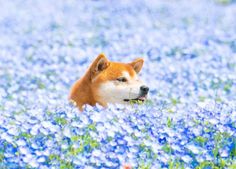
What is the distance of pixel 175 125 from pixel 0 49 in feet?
23.3

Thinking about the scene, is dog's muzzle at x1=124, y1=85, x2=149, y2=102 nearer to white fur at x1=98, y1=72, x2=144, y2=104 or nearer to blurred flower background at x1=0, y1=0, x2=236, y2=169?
white fur at x1=98, y1=72, x2=144, y2=104

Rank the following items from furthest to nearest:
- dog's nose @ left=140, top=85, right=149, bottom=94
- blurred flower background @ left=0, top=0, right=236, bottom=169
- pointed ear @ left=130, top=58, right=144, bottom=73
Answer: pointed ear @ left=130, top=58, right=144, bottom=73 → dog's nose @ left=140, top=85, right=149, bottom=94 → blurred flower background @ left=0, top=0, right=236, bottom=169

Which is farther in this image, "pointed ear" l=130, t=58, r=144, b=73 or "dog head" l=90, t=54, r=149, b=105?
"pointed ear" l=130, t=58, r=144, b=73

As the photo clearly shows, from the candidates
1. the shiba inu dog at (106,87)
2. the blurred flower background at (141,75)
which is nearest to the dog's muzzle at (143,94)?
the shiba inu dog at (106,87)

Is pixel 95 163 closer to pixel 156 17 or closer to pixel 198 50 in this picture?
pixel 198 50

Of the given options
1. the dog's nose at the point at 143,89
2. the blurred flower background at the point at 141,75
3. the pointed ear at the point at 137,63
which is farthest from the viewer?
the pointed ear at the point at 137,63

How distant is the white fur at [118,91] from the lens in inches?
289

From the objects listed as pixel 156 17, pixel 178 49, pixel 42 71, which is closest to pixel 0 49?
pixel 42 71

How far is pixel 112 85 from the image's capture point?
740cm

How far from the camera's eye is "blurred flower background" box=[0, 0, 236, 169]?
5.89 metres

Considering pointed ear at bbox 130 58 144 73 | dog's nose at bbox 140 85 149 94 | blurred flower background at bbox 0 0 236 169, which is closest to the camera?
blurred flower background at bbox 0 0 236 169

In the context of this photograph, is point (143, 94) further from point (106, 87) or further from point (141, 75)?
point (141, 75)

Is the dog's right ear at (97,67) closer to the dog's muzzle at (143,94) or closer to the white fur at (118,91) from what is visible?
the white fur at (118,91)

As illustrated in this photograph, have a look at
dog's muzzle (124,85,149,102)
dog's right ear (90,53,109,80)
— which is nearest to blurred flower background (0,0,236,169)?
dog's muzzle (124,85,149,102)
